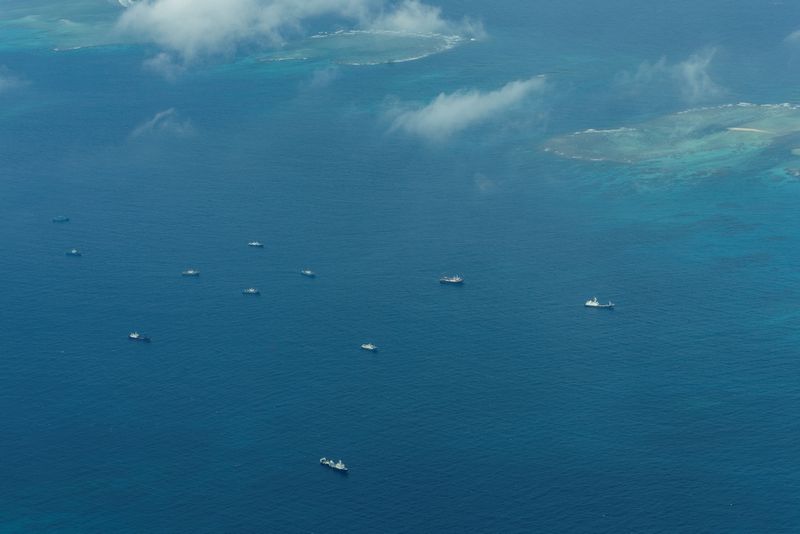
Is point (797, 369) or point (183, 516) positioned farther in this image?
point (797, 369)

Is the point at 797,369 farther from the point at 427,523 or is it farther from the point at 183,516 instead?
the point at 183,516

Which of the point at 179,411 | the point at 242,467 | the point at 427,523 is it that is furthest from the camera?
the point at 179,411

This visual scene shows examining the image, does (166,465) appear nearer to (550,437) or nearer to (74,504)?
(74,504)

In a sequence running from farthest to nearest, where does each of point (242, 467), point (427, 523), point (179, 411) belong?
1. point (179, 411)
2. point (242, 467)
3. point (427, 523)

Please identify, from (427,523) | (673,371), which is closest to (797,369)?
(673,371)

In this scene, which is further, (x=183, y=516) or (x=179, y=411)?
(x=179, y=411)

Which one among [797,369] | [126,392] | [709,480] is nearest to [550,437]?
[709,480]
